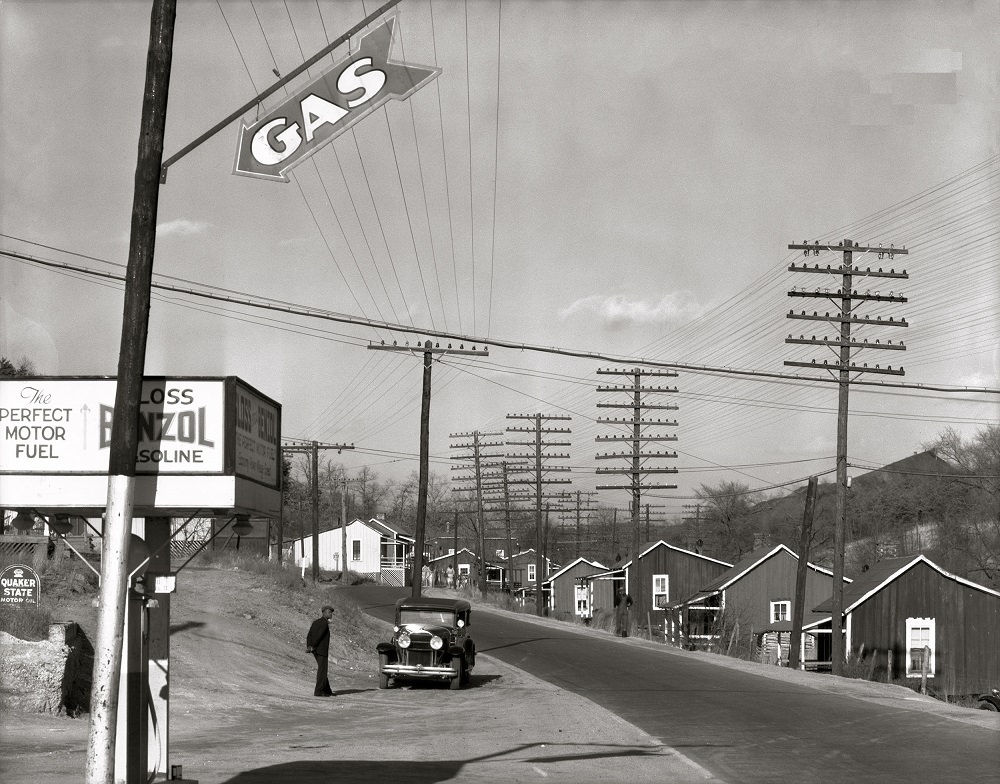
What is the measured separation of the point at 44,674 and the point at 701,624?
59.6 meters

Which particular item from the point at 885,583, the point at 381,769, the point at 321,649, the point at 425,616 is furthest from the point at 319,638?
the point at 885,583

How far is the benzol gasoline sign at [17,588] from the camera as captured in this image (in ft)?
63.5

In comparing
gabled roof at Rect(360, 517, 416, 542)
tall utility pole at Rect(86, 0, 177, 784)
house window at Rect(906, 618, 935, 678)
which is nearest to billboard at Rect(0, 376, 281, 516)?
tall utility pole at Rect(86, 0, 177, 784)

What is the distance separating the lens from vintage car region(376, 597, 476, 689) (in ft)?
82.8

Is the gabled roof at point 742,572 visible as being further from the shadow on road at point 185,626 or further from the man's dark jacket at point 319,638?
the man's dark jacket at point 319,638

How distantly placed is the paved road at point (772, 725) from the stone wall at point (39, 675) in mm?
8559

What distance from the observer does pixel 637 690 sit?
25562mm

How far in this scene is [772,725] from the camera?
1873cm

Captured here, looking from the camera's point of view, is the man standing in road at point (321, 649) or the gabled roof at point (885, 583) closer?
the man standing in road at point (321, 649)

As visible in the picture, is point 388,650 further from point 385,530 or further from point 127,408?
point 385,530

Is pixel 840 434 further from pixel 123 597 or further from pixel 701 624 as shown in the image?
pixel 701 624

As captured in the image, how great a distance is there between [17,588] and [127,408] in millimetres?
11867

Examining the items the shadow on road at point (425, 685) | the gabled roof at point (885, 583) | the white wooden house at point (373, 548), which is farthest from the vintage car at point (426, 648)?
the white wooden house at point (373, 548)

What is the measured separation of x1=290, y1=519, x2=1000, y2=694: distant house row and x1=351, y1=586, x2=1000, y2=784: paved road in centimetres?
1835
